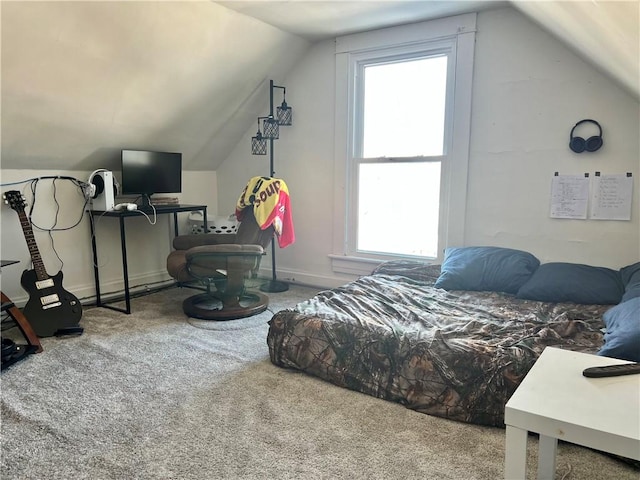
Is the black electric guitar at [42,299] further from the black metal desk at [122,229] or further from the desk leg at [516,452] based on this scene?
the desk leg at [516,452]

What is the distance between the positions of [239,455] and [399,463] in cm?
62

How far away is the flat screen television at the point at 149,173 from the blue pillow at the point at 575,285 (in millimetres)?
2998

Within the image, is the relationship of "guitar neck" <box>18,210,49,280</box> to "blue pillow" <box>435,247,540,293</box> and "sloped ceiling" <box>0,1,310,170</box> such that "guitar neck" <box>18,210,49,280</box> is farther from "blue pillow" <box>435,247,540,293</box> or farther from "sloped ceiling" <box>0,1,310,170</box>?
"blue pillow" <box>435,247,540,293</box>

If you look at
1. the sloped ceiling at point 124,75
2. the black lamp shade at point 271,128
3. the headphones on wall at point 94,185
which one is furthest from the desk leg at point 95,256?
the black lamp shade at point 271,128

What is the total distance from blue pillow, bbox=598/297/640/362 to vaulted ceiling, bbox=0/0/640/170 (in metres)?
1.09

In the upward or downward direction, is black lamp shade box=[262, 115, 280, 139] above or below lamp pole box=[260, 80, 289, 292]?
above

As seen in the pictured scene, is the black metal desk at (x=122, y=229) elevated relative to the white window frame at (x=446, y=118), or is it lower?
lower

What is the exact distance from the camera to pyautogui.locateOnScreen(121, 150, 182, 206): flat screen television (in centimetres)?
375

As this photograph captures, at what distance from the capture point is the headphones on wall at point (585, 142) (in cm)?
303

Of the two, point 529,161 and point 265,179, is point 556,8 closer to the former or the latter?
point 529,161

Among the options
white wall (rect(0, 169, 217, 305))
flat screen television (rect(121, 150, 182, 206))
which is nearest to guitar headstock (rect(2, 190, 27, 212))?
white wall (rect(0, 169, 217, 305))

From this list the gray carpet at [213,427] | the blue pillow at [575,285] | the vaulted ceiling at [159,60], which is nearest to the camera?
the gray carpet at [213,427]

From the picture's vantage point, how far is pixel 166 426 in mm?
1989

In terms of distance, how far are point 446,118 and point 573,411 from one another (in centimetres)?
284
